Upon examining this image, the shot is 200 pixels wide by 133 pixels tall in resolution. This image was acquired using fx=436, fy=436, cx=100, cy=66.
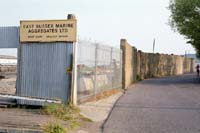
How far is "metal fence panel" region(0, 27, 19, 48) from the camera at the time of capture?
1378cm

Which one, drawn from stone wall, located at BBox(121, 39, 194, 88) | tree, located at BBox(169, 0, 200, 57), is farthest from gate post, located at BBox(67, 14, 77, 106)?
tree, located at BBox(169, 0, 200, 57)

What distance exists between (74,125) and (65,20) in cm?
401

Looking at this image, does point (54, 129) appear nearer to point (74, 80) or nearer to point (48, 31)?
point (74, 80)

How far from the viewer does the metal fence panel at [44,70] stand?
13602 mm

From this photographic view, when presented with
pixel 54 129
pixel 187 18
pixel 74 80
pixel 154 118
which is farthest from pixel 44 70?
pixel 187 18

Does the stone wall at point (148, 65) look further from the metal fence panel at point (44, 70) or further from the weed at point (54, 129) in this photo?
the weed at point (54, 129)

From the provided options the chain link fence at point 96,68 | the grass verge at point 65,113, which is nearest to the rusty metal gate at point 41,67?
the chain link fence at point 96,68

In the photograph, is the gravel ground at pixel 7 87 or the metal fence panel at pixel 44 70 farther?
the gravel ground at pixel 7 87

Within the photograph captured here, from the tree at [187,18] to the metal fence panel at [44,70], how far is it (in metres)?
22.6

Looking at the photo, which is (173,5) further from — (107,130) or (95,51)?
(107,130)

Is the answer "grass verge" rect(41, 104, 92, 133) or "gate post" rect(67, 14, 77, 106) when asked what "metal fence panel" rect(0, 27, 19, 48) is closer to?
"gate post" rect(67, 14, 77, 106)

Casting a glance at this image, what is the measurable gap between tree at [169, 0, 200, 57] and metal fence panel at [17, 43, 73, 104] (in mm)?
22568

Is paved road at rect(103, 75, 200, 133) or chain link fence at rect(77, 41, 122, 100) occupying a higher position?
chain link fence at rect(77, 41, 122, 100)

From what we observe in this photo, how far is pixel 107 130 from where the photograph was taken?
10359mm
